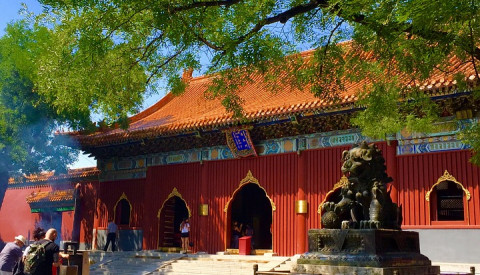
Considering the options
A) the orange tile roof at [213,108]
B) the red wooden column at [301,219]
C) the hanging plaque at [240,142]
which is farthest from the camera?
the hanging plaque at [240,142]

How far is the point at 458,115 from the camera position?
11.2 metres

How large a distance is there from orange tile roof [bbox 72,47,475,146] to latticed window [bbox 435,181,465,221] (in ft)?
8.79

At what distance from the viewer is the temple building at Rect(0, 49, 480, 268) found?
37.1 ft

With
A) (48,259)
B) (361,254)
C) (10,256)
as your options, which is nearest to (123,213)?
(10,256)

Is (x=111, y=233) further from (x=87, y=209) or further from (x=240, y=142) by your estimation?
(x=240, y=142)

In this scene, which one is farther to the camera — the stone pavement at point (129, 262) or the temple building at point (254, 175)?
the stone pavement at point (129, 262)

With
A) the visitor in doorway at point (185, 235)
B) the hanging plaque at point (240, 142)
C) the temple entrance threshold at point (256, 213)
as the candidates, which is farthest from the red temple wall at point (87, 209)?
the hanging plaque at point (240, 142)

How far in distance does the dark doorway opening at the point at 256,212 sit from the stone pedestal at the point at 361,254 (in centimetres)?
1298

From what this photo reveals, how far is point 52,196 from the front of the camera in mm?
19531

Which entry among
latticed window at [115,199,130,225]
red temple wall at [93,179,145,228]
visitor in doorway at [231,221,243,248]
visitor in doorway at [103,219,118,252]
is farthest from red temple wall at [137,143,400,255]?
latticed window at [115,199,130,225]

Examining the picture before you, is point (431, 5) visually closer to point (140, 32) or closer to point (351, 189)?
point (351, 189)

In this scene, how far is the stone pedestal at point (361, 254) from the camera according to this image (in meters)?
5.57

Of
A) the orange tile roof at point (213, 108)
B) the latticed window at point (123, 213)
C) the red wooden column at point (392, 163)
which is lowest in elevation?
the latticed window at point (123, 213)

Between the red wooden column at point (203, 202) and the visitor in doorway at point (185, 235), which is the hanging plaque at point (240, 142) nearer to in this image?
the red wooden column at point (203, 202)
